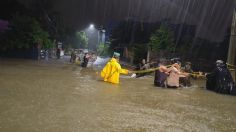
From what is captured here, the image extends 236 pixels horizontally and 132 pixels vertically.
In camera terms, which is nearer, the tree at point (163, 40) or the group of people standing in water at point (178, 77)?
the group of people standing in water at point (178, 77)

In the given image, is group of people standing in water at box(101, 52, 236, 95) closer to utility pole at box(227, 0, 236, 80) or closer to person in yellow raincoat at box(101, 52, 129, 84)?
person in yellow raincoat at box(101, 52, 129, 84)

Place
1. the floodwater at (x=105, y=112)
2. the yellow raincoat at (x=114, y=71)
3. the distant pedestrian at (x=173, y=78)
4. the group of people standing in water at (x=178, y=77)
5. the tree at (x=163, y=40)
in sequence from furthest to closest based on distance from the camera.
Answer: the tree at (x=163, y=40)
the yellow raincoat at (x=114, y=71)
the distant pedestrian at (x=173, y=78)
the group of people standing in water at (x=178, y=77)
the floodwater at (x=105, y=112)

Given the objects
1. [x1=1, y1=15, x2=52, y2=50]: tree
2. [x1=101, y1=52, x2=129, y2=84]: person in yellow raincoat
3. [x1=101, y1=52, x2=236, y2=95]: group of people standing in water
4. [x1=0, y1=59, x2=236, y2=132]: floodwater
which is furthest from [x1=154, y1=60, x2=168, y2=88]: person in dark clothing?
[x1=1, y1=15, x2=52, y2=50]: tree

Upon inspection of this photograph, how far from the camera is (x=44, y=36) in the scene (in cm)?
4250

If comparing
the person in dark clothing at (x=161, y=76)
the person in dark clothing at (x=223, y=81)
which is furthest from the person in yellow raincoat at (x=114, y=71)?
the person in dark clothing at (x=223, y=81)

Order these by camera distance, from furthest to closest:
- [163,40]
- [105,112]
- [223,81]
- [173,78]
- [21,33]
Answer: [21,33]
[163,40]
[173,78]
[223,81]
[105,112]

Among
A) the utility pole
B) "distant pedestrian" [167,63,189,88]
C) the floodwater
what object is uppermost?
the utility pole

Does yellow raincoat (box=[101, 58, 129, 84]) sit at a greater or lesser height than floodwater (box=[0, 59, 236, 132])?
greater

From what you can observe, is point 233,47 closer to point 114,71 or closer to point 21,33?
point 114,71

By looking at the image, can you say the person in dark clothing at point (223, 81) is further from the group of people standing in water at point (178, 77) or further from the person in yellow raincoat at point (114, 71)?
the person in yellow raincoat at point (114, 71)

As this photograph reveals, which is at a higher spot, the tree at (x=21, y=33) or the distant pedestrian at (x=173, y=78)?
the tree at (x=21, y=33)

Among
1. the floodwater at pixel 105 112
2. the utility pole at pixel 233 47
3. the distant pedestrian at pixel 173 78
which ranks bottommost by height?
the floodwater at pixel 105 112

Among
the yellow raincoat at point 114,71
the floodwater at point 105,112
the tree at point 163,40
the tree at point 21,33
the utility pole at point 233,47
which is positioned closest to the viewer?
the floodwater at point 105,112

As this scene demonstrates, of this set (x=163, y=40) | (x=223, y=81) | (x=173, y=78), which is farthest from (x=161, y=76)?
(x=163, y=40)
